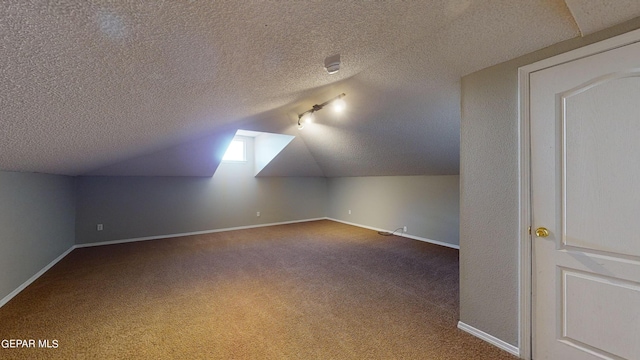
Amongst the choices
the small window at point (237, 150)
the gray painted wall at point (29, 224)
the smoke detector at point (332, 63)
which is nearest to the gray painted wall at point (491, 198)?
the smoke detector at point (332, 63)

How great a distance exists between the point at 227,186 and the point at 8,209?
11.7ft

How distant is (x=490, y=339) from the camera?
1.81m

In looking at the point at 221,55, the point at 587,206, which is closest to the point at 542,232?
the point at 587,206

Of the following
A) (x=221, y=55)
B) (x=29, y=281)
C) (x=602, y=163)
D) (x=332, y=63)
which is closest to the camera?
(x=221, y=55)

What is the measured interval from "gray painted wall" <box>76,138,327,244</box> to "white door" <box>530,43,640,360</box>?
18.1 feet

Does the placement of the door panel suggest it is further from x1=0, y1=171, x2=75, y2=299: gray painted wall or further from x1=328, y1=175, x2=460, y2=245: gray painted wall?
x1=0, y1=171, x2=75, y2=299: gray painted wall

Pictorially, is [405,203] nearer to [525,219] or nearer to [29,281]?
[525,219]

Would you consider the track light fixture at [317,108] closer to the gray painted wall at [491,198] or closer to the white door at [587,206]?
the gray painted wall at [491,198]

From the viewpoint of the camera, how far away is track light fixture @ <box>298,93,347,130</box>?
10.1 feet

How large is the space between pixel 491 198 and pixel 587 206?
A: 47 cm

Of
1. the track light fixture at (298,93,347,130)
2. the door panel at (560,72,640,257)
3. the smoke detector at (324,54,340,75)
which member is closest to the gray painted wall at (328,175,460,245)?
the track light fixture at (298,93,347,130)

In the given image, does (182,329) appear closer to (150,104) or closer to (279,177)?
(150,104)

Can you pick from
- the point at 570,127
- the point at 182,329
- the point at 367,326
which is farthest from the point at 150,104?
the point at 570,127

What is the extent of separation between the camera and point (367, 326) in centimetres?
205
